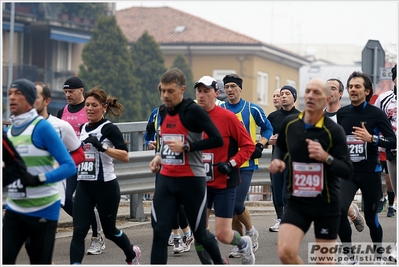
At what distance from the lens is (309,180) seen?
7980 mm

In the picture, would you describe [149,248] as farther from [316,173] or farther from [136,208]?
[316,173]

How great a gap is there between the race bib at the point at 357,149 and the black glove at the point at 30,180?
3.80 m

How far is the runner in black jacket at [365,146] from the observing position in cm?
998

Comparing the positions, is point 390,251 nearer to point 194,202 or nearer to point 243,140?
point 243,140

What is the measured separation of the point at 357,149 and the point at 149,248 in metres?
3.06

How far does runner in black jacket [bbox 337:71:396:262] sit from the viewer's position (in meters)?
9.98

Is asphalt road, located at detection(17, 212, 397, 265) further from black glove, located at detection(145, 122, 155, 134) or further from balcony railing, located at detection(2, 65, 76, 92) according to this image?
balcony railing, located at detection(2, 65, 76, 92)

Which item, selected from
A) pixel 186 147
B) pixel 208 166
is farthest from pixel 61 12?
pixel 186 147

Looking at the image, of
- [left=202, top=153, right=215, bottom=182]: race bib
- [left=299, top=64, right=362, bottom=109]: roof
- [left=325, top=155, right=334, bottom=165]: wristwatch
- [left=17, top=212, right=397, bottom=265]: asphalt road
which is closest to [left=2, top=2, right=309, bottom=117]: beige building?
[left=299, top=64, right=362, bottom=109]: roof

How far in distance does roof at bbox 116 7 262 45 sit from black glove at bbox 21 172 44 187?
221 feet

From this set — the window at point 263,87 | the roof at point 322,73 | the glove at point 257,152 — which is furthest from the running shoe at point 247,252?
the roof at point 322,73

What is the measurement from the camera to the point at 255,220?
1494cm

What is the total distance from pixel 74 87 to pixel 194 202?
10.3 ft

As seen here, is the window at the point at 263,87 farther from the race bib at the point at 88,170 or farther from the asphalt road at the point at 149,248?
the race bib at the point at 88,170
